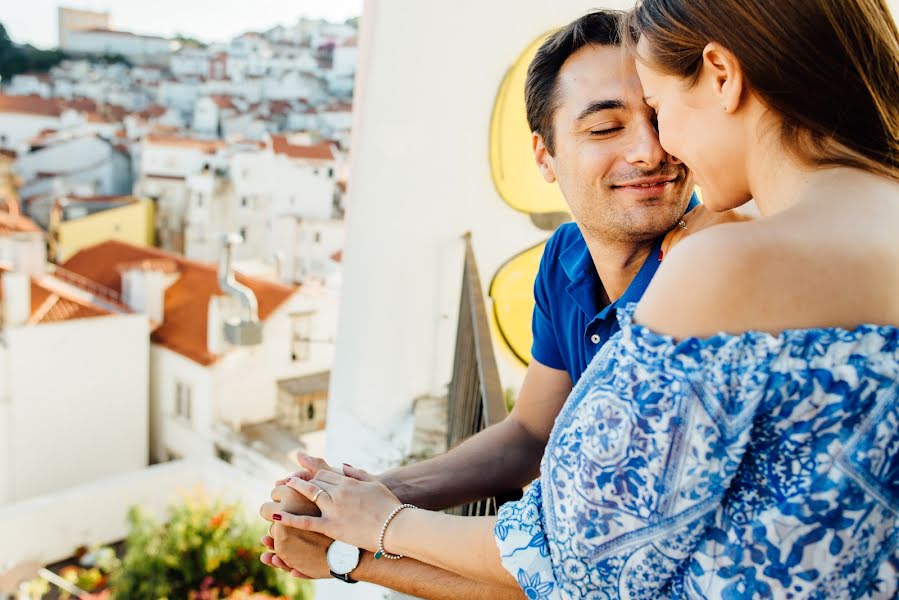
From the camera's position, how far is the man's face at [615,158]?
4.24ft

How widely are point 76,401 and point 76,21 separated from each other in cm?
4343

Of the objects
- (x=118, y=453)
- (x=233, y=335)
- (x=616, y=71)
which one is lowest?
(x=118, y=453)

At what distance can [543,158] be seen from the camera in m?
1.50

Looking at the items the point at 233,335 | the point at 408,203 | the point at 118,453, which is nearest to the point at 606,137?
the point at 408,203

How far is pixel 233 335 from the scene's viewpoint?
13219 millimetres

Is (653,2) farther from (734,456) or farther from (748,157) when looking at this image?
(734,456)

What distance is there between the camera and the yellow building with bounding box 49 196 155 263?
891 inches

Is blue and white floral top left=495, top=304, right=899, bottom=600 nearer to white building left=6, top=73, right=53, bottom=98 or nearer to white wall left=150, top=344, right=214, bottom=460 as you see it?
white wall left=150, top=344, right=214, bottom=460

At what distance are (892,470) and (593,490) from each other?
0.78 feet

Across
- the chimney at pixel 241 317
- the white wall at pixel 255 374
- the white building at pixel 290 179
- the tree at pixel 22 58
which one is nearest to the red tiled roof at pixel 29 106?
the tree at pixel 22 58

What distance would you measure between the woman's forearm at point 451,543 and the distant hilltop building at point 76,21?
173 ft

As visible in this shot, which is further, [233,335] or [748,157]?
[233,335]

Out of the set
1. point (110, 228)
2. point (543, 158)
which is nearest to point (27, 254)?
point (110, 228)

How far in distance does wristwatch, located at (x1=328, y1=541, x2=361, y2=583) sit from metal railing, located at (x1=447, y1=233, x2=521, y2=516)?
32cm
